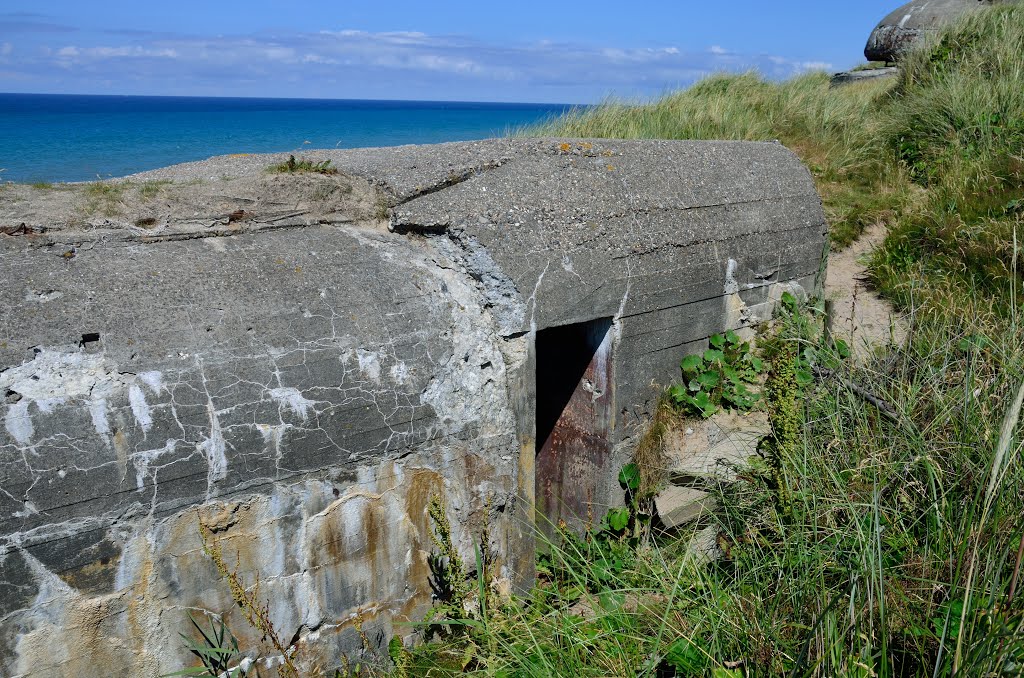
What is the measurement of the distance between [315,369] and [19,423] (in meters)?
0.83

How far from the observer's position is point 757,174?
4.27 m

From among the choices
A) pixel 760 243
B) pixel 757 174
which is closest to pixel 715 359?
pixel 760 243

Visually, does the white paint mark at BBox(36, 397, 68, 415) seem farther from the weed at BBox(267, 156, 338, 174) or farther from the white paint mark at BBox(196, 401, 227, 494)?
the weed at BBox(267, 156, 338, 174)

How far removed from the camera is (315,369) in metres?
2.54

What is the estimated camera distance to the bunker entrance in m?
3.66

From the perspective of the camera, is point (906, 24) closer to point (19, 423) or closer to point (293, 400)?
point (293, 400)

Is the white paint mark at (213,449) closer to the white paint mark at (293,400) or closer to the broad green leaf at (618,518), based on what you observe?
the white paint mark at (293,400)

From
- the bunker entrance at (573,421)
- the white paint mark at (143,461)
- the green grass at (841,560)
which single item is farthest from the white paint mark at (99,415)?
the bunker entrance at (573,421)

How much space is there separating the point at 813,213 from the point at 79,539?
3.97m

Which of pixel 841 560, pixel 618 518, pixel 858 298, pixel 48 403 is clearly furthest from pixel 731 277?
pixel 48 403

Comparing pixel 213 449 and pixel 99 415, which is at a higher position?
pixel 99 415

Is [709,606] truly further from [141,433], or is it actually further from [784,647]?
[141,433]

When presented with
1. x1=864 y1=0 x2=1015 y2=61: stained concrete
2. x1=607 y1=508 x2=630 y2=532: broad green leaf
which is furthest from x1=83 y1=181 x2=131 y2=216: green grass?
x1=864 y1=0 x2=1015 y2=61: stained concrete

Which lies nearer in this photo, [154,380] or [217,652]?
[154,380]
